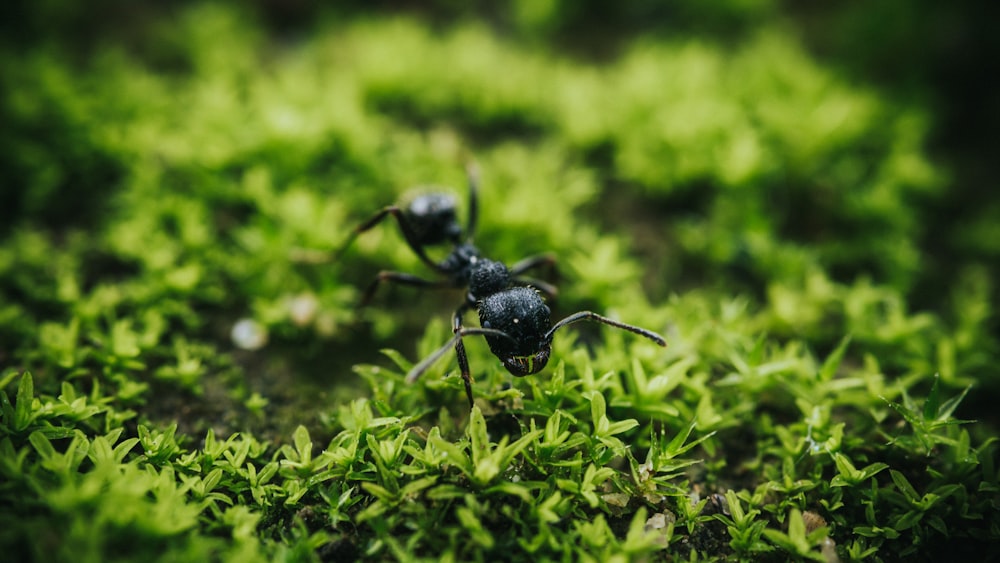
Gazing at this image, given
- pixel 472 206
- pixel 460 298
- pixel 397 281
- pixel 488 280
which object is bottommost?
pixel 460 298

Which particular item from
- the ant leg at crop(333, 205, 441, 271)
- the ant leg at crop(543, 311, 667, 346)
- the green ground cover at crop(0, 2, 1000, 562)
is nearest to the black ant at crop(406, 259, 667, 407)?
the ant leg at crop(543, 311, 667, 346)

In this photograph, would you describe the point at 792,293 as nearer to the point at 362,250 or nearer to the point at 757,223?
the point at 757,223

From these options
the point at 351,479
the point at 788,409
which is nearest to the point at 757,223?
the point at 788,409

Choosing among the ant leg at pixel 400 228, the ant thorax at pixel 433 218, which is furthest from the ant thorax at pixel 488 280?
the ant thorax at pixel 433 218

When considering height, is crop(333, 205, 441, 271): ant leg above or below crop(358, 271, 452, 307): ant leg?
above

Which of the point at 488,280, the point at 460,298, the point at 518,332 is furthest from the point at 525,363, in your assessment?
the point at 460,298

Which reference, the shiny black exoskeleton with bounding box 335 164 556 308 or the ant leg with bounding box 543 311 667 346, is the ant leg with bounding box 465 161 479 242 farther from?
the ant leg with bounding box 543 311 667 346

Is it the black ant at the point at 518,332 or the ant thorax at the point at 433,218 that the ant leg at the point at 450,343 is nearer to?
the black ant at the point at 518,332

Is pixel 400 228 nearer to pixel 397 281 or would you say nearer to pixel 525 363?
pixel 397 281
